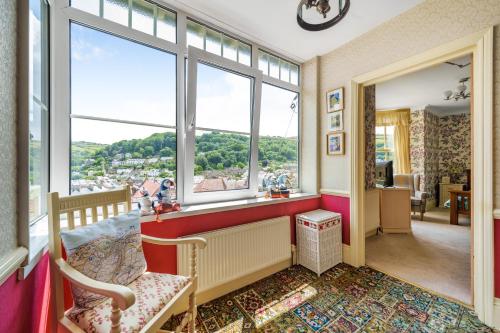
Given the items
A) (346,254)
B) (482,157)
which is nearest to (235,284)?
(346,254)

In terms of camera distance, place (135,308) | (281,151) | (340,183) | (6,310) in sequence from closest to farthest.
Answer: (6,310)
(135,308)
(340,183)
(281,151)

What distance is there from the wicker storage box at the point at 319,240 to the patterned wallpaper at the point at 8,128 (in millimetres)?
2242

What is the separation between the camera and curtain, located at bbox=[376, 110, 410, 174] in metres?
5.65

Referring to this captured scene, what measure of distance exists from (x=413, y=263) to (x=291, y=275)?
5.15ft

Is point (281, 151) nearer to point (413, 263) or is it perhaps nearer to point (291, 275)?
point (291, 275)

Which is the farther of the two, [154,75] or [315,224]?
[315,224]

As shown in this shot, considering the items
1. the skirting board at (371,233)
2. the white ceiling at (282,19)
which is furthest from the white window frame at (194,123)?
the skirting board at (371,233)

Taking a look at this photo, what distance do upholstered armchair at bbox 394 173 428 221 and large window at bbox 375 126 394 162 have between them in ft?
2.99

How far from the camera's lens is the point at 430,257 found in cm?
268

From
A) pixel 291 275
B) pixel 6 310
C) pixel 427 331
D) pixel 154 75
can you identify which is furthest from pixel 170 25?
pixel 427 331

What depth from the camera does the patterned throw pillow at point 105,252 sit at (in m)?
1.01

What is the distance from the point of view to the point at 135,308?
1.03 metres

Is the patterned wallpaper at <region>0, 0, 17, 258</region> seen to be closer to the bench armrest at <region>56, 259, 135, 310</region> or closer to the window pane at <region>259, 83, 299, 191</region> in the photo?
the bench armrest at <region>56, 259, 135, 310</region>

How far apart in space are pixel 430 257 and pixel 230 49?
362 centimetres
